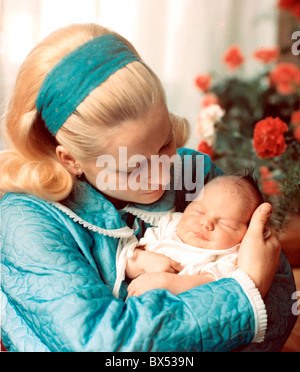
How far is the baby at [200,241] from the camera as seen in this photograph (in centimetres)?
85

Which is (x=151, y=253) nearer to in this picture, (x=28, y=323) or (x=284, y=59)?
(x=28, y=323)

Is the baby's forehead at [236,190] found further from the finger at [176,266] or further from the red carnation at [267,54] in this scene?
the red carnation at [267,54]

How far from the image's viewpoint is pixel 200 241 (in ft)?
2.89

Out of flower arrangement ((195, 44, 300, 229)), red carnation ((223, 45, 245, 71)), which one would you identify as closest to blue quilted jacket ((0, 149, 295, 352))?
flower arrangement ((195, 44, 300, 229))

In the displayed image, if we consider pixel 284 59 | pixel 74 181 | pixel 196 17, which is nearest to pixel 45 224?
pixel 74 181

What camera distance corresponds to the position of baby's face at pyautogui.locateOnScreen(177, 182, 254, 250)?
880 mm

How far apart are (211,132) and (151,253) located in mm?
298

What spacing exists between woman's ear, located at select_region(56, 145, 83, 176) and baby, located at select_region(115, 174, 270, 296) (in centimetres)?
17

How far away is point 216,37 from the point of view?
0.96 m

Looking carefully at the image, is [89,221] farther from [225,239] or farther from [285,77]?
[285,77]

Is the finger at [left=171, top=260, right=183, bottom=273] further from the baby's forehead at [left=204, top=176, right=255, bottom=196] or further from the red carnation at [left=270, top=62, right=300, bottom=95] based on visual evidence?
the red carnation at [left=270, top=62, right=300, bottom=95]

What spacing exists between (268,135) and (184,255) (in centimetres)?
34

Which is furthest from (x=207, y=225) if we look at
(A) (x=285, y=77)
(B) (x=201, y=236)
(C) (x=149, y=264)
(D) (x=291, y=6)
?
(D) (x=291, y=6)

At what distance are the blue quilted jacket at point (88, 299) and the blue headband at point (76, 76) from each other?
0.16 m
